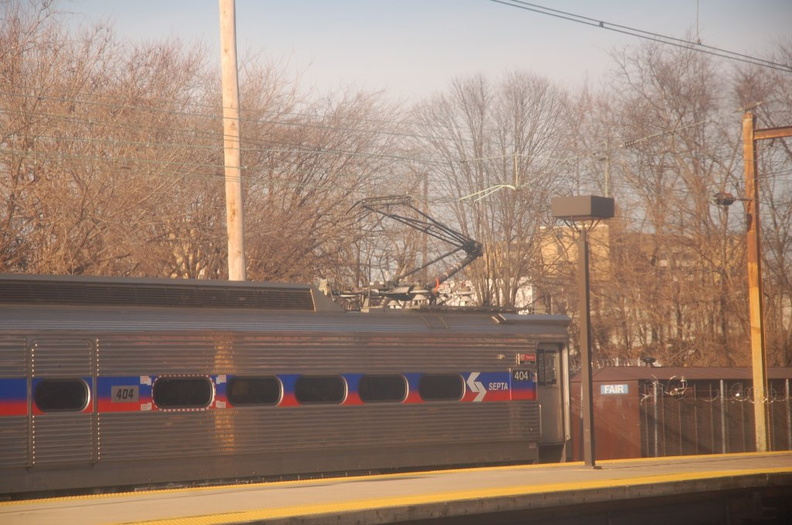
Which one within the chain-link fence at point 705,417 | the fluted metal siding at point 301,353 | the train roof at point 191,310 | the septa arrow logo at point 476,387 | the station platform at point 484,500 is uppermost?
the train roof at point 191,310

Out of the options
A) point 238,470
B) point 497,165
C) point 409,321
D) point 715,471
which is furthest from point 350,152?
point 715,471

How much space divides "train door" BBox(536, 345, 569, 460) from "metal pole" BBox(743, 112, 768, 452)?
20.2 ft

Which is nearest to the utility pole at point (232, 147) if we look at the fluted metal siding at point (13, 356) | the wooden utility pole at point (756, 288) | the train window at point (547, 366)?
the train window at point (547, 366)

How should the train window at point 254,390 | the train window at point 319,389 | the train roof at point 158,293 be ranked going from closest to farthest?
the train roof at point 158,293 < the train window at point 254,390 < the train window at point 319,389

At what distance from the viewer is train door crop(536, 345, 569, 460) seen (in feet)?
55.4

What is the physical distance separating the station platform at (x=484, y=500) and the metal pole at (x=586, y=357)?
353mm

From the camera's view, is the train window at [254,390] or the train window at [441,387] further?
the train window at [441,387]

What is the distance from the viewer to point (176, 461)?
13281mm

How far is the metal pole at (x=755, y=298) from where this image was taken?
20984 millimetres

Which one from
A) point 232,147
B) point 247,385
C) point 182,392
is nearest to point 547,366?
point 247,385

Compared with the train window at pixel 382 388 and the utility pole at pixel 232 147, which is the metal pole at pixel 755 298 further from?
the utility pole at pixel 232 147

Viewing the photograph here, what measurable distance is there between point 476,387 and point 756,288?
912cm

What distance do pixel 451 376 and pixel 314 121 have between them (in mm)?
18339

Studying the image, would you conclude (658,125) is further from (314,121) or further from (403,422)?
(403,422)
